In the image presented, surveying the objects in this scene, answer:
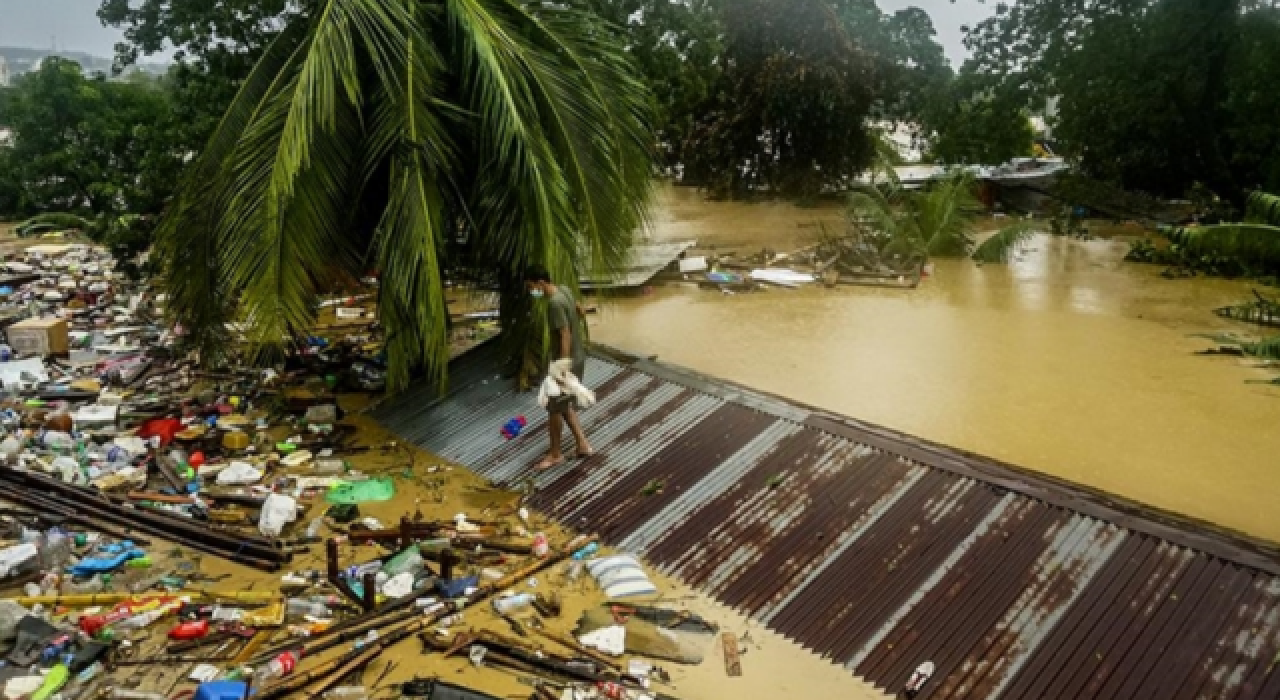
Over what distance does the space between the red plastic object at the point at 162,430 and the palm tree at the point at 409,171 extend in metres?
0.70

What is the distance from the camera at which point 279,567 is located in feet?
17.7

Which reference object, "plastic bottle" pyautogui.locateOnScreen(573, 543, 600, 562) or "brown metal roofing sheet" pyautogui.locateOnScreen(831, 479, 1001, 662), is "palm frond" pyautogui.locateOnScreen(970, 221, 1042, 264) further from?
"plastic bottle" pyautogui.locateOnScreen(573, 543, 600, 562)

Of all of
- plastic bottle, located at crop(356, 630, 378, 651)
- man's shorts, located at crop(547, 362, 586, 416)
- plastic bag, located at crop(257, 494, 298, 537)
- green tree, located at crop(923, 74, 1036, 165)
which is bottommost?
plastic bottle, located at crop(356, 630, 378, 651)

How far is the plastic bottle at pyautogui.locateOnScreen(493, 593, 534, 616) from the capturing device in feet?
16.3

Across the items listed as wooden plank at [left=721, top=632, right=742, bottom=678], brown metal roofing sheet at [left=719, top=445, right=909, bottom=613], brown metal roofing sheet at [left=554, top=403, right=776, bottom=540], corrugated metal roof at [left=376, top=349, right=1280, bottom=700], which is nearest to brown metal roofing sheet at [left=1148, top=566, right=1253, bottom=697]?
corrugated metal roof at [left=376, top=349, right=1280, bottom=700]

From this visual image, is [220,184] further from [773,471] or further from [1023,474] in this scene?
[1023,474]

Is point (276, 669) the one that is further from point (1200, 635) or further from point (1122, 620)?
point (1200, 635)

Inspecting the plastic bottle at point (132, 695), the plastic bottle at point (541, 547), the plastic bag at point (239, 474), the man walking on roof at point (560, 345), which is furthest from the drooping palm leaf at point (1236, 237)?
the plastic bag at point (239, 474)

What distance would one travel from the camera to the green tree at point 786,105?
20.4m

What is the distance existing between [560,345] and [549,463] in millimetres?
878

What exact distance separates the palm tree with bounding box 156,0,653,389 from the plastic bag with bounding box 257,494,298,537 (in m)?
1.07

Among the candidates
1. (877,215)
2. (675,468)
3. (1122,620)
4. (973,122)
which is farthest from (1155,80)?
(1122,620)

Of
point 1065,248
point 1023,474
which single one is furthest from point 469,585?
point 1065,248

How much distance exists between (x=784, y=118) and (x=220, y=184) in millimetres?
16249
